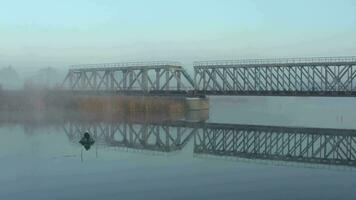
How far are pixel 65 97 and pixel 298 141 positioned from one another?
6128 cm

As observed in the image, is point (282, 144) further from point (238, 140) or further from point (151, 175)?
point (151, 175)

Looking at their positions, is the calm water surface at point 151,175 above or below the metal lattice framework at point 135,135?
below

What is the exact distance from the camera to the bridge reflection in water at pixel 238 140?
1635 inches

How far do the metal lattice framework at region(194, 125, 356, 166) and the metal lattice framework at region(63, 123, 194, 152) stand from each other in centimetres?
232

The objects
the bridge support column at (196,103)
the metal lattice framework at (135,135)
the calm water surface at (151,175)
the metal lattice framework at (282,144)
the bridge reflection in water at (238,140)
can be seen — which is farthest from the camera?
the bridge support column at (196,103)

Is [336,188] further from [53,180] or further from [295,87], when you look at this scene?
[295,87]

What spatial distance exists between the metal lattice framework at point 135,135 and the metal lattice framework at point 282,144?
2.32 m

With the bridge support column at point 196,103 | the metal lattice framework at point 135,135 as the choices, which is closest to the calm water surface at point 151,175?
the metal lattice framework at point 135,135

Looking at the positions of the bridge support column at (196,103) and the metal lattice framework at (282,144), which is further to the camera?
the bridge support column at (196,103)

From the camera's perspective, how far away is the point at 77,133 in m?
53.9

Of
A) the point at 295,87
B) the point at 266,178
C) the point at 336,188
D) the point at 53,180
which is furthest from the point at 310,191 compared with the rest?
the point at 295,87

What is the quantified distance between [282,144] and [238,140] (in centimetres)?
580

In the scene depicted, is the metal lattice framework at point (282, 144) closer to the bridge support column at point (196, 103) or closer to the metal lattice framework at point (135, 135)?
the metal lattice framework at point (135, 135)

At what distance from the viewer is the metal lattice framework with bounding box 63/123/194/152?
4747cm
